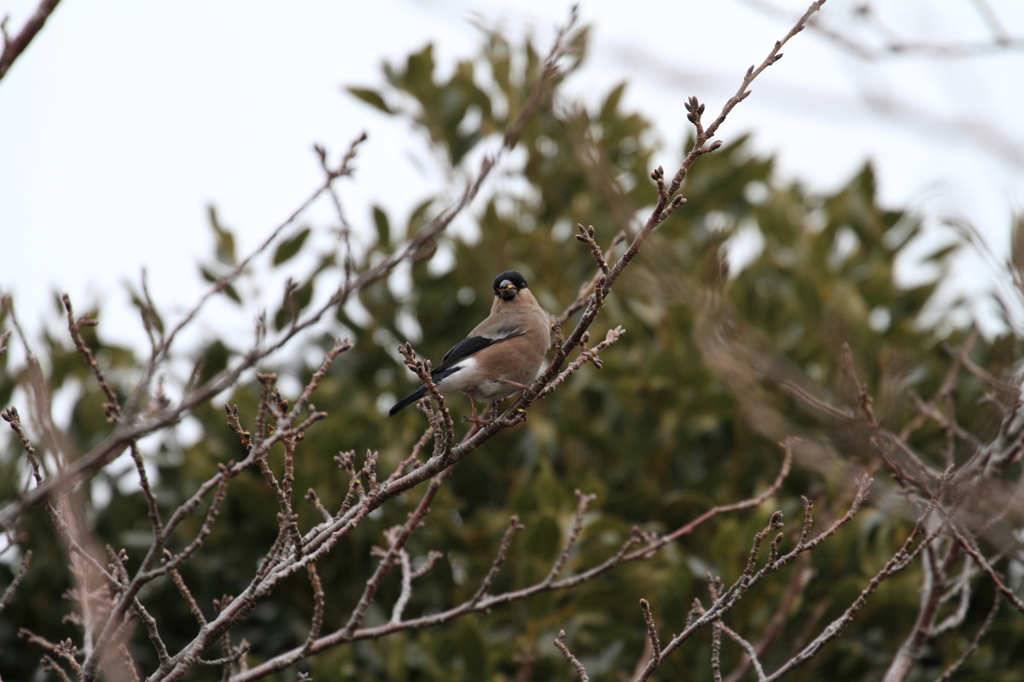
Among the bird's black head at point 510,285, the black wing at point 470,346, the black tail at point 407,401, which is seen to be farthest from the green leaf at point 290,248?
the black tail at point 407,401

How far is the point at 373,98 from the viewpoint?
246 inches

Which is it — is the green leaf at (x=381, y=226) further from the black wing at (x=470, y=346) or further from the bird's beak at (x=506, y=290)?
the black wing at (x=470, y=346)

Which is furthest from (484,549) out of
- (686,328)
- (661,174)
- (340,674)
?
(661,174)

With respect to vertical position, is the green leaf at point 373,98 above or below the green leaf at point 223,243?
above

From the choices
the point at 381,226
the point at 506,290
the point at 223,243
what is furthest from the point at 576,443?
the point at 223,243

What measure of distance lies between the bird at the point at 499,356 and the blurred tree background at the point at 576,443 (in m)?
0.54

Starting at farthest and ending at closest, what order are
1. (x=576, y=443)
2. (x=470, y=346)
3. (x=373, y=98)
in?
1. (x=373, y=98)
2. (x=576, y=443)
3. (x=470, y=346)

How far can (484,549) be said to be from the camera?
4926 mm

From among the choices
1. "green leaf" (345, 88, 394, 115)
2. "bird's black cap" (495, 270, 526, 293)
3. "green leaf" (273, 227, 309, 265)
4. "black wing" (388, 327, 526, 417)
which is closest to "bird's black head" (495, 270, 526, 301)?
"bird's black cap" (495, 270, 526, 293)

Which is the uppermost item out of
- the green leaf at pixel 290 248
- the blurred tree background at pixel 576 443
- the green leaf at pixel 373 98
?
the green leaf at pixel 373 98

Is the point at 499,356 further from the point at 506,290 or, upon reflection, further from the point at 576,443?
the point at 576,443

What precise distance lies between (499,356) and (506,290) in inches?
25.4

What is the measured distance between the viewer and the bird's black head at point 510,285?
16.2 ft

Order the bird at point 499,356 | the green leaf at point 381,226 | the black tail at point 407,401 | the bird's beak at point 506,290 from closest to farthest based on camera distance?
the black tail at point 407,401 → the bird at point 499,356 → the bird's beak at point 506,290 → the green leaf at point 381,226
